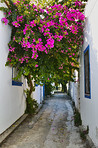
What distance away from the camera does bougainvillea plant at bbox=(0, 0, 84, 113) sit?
5.24 metres

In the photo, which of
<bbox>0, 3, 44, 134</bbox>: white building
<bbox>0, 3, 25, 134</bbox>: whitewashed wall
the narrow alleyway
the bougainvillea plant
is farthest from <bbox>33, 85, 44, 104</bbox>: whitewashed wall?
the bougainvillea plant

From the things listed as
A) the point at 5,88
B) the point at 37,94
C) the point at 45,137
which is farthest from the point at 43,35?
the point at 37,94

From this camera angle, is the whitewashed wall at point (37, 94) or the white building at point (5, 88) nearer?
the white building at point (5, 88)

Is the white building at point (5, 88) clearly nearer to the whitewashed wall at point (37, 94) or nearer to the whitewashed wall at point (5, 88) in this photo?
the whitewashed wall at point (5, 88)

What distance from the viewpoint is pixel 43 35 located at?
18.5 feet

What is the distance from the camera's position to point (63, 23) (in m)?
5.38

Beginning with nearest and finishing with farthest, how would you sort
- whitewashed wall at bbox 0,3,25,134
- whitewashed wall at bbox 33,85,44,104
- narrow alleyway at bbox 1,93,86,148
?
narrow alleyway at bbox 1,93,86,148, whitewashed wall at bbox 0,3,25,134, whitewashed wall at bbox 33,85,44,104

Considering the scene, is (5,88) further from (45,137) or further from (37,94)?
(37,94)

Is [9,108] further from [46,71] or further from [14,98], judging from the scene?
[46,71]

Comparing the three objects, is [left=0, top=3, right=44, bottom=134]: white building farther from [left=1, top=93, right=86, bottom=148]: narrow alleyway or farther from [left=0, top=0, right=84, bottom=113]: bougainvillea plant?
[left=1, top=93, right=86, bottom=148]: narrow alleyway

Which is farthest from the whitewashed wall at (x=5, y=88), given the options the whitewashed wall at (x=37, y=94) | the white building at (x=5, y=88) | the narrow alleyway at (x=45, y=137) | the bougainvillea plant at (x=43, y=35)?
the whitewashed wall at (x=37, y=94)

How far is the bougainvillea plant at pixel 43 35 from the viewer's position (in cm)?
524

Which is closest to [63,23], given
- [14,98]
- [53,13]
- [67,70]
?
[53,13]

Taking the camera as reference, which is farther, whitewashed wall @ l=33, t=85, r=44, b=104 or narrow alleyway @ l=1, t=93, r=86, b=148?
whitewashed wall @ l=33, t=85, r=44, b=104
